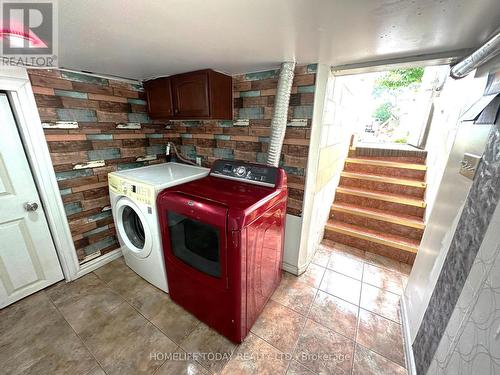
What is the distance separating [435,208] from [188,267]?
6.15ft

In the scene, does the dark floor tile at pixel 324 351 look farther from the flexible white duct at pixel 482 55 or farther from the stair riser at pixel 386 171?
the stair riser at pixel 386 171

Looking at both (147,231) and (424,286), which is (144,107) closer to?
(147,231)

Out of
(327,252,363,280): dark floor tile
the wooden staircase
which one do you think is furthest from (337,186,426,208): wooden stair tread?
(327,252,363,280): dark floor tile

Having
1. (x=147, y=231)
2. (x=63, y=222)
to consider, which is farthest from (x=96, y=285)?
(x=147, y=231)

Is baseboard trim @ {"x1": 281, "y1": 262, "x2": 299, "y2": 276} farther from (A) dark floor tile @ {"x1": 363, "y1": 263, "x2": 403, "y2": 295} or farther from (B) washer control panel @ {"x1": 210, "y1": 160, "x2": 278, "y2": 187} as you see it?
(B) washer control panel @ {"x1": 210, "y1": 160, "x2": 278, "y2": 187}

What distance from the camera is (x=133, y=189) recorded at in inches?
60.6

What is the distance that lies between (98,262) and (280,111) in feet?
7.91

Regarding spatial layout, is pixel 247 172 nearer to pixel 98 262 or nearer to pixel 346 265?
pixel 346 265

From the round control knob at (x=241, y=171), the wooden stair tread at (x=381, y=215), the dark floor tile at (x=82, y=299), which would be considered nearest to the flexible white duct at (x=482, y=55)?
the round control knob at (x=241, y=171)

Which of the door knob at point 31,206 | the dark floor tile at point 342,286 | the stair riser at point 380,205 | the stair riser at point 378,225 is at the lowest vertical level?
the dark floor tile at point 342,286

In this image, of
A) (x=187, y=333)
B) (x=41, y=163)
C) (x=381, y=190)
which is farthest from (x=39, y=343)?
(x=381, y=190)

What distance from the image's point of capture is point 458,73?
1198 millimetres

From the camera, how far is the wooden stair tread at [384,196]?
2.44 metres

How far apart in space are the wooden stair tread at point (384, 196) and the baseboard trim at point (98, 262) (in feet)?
9.83
